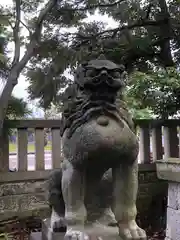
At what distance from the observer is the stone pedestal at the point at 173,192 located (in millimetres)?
1960

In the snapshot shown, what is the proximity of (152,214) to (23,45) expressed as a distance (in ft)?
7.52

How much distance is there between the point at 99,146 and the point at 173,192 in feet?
4.06

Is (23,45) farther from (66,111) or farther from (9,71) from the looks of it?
(66,111)

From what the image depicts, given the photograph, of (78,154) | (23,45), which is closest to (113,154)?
(78,154)

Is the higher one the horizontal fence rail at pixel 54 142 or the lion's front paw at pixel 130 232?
the horizontal fence rail at pixel 54 142

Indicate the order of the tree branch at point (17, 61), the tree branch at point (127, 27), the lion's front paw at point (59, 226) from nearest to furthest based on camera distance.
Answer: the lion's front paw at point (59, 226), the tree branch at point (17, 61), the tree branch at point (127, 27)

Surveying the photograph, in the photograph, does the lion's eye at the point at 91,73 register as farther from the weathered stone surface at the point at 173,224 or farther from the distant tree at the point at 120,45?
the distant tree at the point at 120,45

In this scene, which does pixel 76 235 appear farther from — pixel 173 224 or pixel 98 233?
pixel 173 224

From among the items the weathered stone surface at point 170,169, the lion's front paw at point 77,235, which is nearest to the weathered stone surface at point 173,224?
the weathered stone surface at point 170,169

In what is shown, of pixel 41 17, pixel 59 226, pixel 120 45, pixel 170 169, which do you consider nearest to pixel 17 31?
pixel 41 17

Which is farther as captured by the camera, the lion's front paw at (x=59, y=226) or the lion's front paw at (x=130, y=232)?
the lion's front paw at (x=59, y=226)

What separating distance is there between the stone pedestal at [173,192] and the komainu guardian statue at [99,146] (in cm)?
91

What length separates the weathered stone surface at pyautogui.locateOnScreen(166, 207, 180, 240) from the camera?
199cm

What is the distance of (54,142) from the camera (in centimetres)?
294
